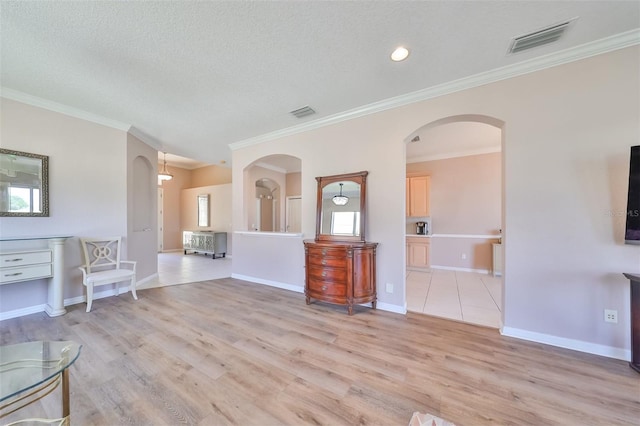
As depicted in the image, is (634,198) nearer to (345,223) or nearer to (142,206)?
(345,223)

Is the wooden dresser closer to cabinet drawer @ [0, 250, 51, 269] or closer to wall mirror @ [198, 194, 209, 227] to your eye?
cabinet drawer @ [0, 250, 51, 269]

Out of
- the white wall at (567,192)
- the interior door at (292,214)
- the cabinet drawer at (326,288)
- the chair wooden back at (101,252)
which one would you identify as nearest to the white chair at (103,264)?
the chair wooden back at (101,252)

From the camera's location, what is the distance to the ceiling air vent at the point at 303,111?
329 cm

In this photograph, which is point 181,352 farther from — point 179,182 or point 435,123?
point 179,182

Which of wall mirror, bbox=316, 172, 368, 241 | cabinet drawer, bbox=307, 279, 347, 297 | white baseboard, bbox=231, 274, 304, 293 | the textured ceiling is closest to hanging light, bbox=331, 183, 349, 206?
wall mirror, bbox=316, 172, 368, 241

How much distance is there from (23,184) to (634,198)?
21.4 feet

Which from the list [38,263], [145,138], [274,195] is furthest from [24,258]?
[274,195]

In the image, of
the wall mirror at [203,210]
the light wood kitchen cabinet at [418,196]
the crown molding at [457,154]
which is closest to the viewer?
the crown molding at [457,154]

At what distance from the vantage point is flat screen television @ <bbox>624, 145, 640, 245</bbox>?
1.85m

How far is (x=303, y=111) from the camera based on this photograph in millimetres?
3375

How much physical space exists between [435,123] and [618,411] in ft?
9.22

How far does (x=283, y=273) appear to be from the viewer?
4066 mm

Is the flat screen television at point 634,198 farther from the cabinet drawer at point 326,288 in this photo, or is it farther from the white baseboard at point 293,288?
the cabinet drawer at point 326,288

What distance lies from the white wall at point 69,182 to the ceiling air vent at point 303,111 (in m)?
2.99
